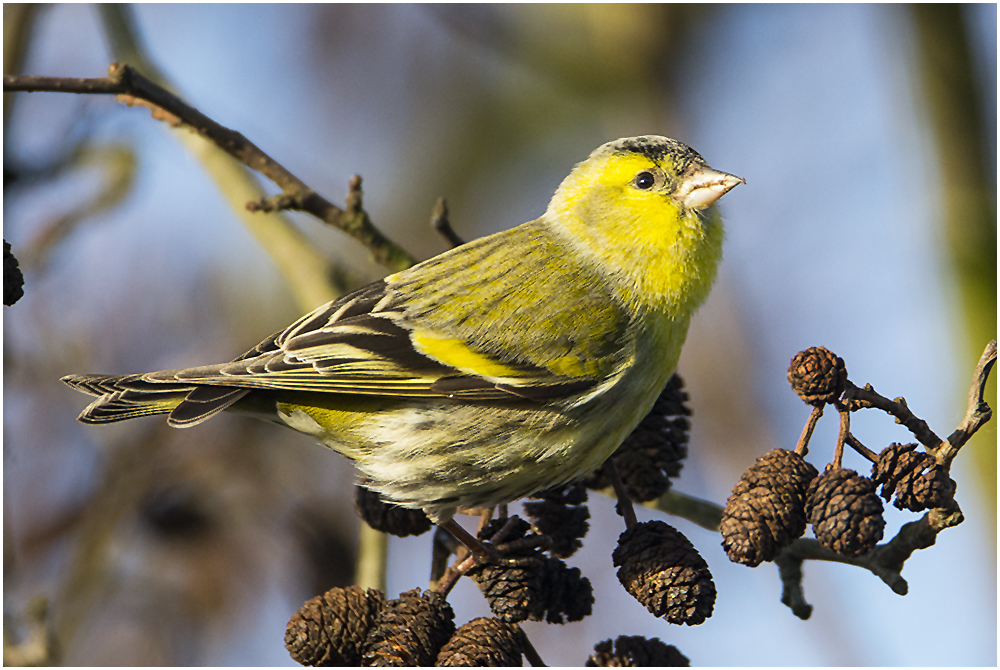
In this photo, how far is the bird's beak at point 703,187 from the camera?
9.48ft

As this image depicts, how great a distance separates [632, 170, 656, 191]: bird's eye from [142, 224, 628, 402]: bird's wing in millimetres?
452

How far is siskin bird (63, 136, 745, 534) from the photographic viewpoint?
8.86 feet

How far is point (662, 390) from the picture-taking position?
2.96 meters

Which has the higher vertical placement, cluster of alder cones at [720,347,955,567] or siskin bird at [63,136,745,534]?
siskin bird at [63,136,745,534]

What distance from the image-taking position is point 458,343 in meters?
2.77

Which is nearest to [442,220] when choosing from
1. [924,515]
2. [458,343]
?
[458,343]

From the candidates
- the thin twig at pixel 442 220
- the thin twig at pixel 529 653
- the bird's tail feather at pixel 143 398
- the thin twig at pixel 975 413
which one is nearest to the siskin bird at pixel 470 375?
the bird's tail feather at pixel 143 398

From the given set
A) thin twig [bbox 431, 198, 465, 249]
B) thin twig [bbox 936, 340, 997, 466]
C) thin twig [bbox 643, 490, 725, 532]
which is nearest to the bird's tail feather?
thin twig [bbox 431, 198, 465, 249]

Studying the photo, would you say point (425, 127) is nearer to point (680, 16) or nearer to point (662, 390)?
point (680, 16)

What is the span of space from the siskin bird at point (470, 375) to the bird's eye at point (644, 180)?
151 mm

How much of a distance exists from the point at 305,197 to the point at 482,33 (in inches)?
134

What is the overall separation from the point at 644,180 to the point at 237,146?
1.39 meters

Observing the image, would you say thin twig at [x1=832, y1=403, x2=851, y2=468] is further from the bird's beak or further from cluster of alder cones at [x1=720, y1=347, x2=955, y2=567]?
the bird's beak

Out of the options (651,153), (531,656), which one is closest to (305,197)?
(651,153)
